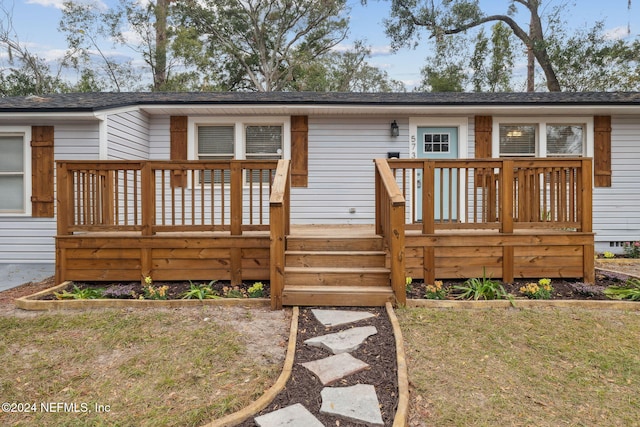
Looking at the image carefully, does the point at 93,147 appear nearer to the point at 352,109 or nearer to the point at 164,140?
the point at 164,140

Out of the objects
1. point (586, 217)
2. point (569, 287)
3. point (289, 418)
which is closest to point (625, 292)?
point (569, 287)

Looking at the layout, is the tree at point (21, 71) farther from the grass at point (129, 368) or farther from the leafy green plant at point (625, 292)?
the leafy green plant at point (625, 292)

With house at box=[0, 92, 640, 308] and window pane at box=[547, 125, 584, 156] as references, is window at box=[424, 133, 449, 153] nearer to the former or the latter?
house at box=[0, 92, 640, 308]

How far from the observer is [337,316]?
3.40 m

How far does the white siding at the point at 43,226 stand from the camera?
18.4 ft

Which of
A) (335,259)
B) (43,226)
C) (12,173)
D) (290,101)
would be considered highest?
(290,101)

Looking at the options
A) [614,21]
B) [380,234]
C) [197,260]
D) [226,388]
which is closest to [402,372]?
[226,388]

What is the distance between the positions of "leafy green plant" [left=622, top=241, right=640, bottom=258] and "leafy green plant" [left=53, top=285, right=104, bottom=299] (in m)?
8.38

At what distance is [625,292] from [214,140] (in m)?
6.42

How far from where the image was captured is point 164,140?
21.9 feet

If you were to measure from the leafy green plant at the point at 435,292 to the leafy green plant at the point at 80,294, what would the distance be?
3627 mm

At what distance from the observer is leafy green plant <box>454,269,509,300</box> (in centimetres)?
390

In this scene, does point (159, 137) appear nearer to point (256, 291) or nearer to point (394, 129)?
point (256, 291)

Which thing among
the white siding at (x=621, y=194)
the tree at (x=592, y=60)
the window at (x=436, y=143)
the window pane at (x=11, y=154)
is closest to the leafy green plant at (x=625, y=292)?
the white siding at (x=621, y=194)
